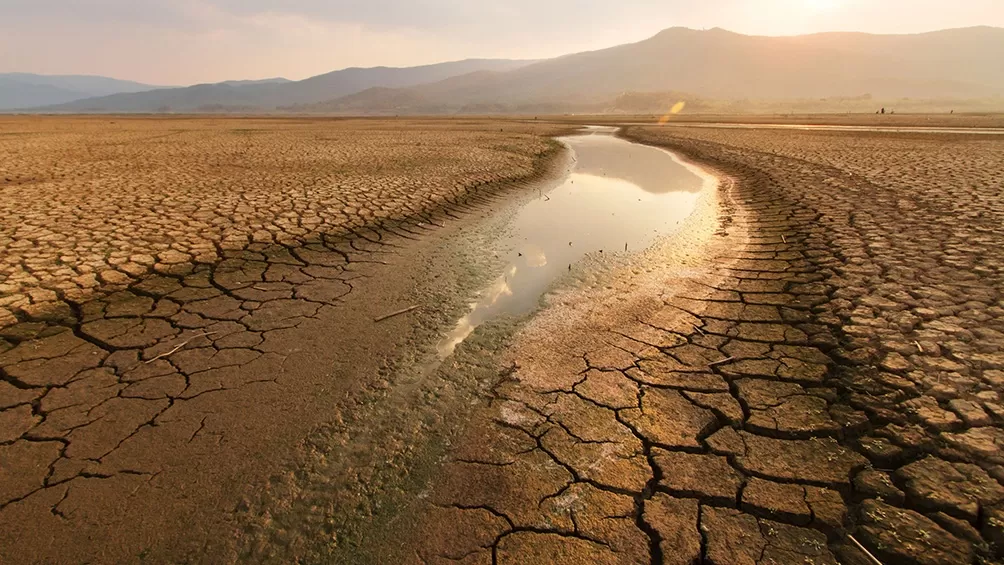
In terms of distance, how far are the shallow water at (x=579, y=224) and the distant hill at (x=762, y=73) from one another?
10467 centimetres

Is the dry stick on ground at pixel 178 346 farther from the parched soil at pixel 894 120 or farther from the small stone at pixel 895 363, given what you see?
the parched soil at pixel 894 120

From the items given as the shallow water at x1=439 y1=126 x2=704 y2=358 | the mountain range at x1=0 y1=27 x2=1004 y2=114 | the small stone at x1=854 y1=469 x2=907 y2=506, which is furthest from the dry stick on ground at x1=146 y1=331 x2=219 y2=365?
the mountain range at x1=0 y1=27 x2=1004 y2=114

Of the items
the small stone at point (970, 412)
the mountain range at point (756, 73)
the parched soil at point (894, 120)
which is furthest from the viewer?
the mountain range at point (756, 73)

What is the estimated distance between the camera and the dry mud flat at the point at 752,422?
1.67 metres

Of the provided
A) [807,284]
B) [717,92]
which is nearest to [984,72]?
[717,92]

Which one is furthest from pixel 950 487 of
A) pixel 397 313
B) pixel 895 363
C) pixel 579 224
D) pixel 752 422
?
pixel 579 224

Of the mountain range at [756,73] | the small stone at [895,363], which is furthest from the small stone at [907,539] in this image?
the mountain range at [756,73]

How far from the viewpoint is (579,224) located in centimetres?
651

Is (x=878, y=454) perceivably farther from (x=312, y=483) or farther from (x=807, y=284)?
→ (x=312, y=483)

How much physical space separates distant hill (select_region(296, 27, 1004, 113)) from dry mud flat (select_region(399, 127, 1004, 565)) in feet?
367

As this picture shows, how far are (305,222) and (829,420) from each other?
5.86 metres

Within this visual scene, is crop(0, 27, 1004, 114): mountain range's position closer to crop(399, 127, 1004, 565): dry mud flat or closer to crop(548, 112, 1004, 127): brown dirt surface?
crop(548, 112, 1004, 127): brown dirt surface

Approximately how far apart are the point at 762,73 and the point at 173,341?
7339 inches

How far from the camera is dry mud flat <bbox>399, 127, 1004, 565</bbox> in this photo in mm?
1667
